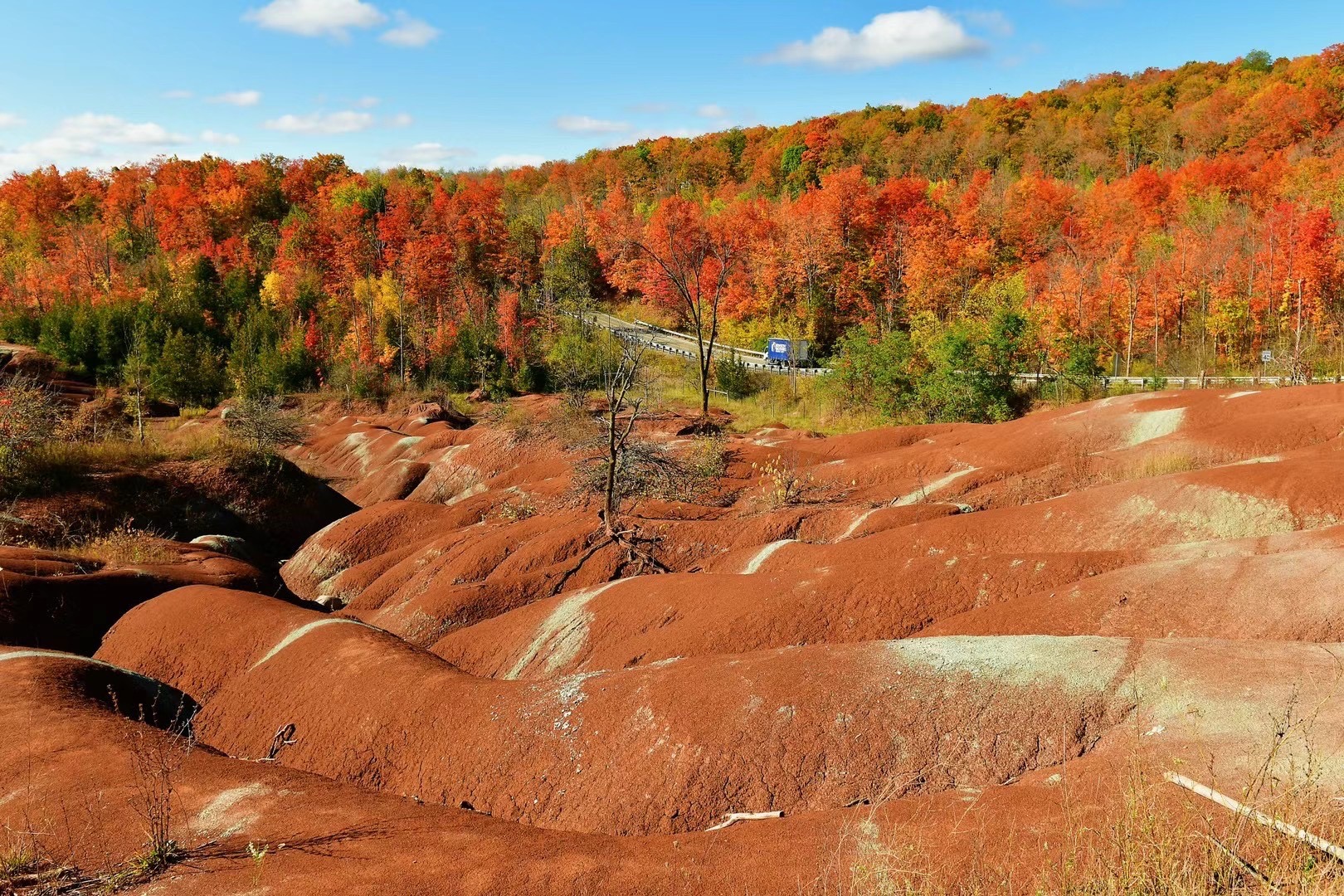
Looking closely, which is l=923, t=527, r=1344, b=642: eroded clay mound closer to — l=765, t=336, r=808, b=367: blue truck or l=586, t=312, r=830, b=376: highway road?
l=586, t=312, r=830, b=376: highway road

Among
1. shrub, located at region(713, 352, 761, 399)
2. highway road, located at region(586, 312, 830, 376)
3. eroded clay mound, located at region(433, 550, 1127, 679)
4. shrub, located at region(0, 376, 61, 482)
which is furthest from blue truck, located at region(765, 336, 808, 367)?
eroded clay mound, located at region(433, 550, 1127, 679)

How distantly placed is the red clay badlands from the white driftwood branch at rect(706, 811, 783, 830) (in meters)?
0.12

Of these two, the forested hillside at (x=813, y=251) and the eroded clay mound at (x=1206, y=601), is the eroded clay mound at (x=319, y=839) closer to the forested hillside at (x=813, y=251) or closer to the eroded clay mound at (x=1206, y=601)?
the eroded clay mound at (x=1206, y=601)

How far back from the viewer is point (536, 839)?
6730mm

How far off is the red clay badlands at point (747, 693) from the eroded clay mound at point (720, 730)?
30 millimetres

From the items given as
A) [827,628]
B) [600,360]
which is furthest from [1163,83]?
[827,628]

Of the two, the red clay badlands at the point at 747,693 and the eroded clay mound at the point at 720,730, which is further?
the eroded clay mound at the point at 720,730

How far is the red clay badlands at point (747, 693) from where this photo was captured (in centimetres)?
634

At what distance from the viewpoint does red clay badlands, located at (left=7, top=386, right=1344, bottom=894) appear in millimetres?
6340

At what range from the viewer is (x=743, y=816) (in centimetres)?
731

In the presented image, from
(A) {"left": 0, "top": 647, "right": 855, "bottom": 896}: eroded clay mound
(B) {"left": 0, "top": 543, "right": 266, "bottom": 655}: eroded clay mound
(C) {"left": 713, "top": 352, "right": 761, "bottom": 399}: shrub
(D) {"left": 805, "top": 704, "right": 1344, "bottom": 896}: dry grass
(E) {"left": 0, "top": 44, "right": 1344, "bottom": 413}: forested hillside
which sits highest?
(E) {"left": 0, "top": 44, "right": 1344, "bottom": 413}: forested hillside

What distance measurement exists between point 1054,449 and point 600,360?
132ft

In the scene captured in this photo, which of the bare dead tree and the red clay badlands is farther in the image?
the bare dead tree

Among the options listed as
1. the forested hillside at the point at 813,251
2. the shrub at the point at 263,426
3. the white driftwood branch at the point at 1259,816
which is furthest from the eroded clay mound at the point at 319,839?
the forested hillside at the point at 813,251
